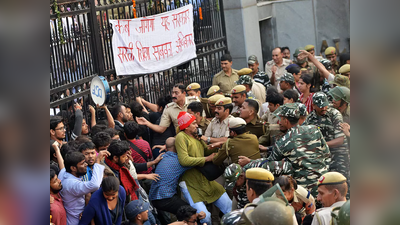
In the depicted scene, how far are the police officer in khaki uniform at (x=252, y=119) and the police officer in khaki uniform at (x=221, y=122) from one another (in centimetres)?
24

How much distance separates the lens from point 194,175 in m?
Result: 5.29

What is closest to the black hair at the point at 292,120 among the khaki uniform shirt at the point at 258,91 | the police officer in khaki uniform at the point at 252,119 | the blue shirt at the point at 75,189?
the police officer in khaki uniform at the point at 252,119

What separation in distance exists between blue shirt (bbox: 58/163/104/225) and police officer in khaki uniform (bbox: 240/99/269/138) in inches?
83.7

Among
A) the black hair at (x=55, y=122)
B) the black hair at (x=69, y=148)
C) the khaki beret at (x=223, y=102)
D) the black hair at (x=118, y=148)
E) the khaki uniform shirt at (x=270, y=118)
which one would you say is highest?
the black hair at (x=55, y=122)

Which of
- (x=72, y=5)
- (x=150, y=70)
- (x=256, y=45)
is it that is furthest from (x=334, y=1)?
(x=72, y=5)

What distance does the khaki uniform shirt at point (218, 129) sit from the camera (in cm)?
582

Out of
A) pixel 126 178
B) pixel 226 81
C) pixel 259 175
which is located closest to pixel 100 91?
pixel 126 178

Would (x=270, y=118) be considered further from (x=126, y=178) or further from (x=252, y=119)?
(x=126, y=178)

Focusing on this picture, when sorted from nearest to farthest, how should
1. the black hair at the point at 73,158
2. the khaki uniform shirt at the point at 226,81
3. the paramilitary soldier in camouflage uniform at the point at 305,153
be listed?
the black hair at the point at 73,158 < the paramilitary soldier in camouflage uniform at the point at 305,153 < the khaki uniform shirt at the point at 226,81

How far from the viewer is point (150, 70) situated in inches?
331

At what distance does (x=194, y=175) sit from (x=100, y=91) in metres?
1.81

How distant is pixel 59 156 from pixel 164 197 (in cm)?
132

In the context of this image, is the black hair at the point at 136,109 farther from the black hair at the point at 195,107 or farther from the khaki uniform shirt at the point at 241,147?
the khaki uniform shirt at the point at 241,147
